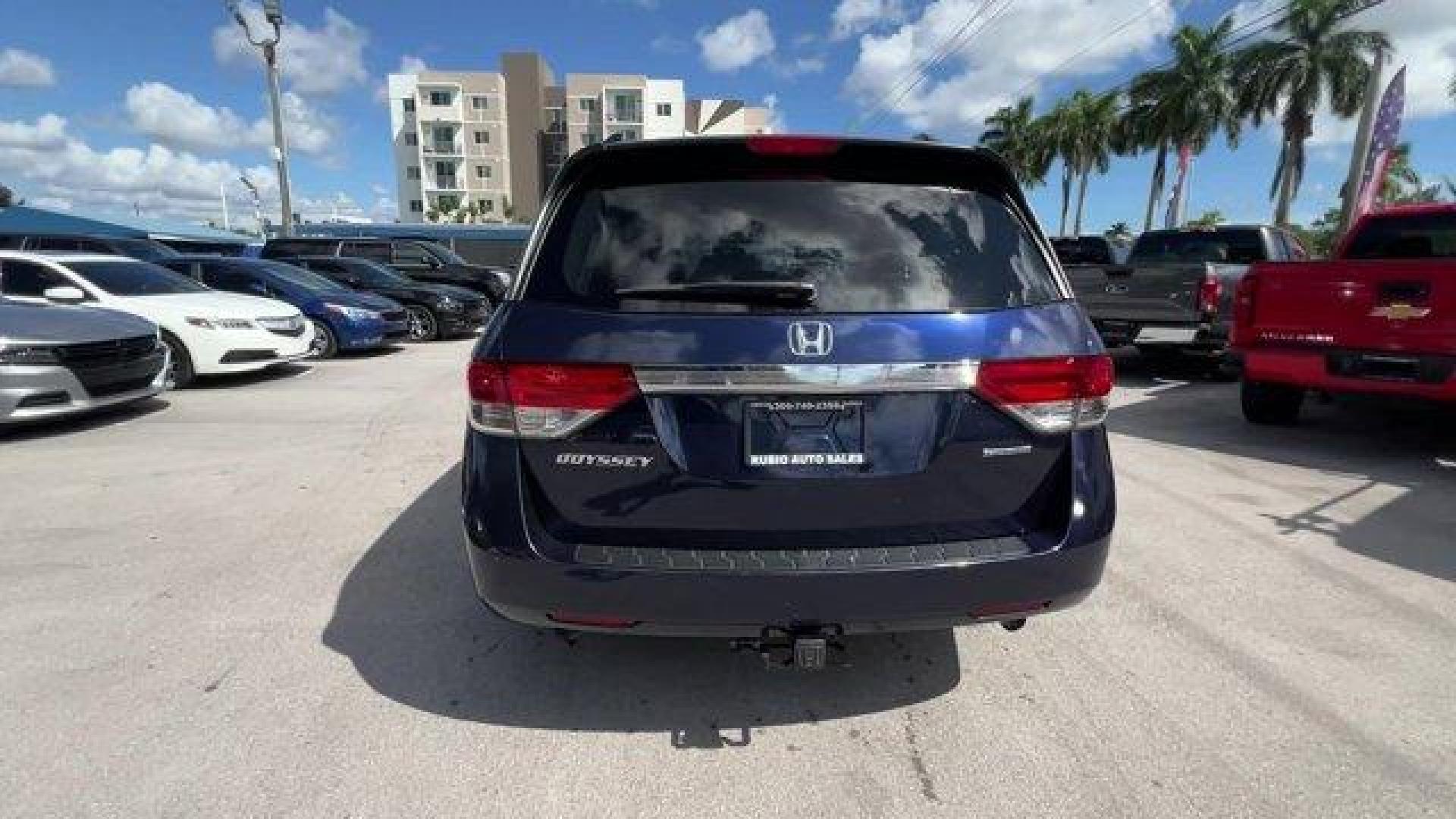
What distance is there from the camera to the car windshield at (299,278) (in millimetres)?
11742

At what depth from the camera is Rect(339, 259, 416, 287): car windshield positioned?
49.1ft

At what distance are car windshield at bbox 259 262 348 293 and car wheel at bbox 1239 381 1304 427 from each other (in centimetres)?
1210

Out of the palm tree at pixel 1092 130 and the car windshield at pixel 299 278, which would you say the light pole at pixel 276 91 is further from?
the palm tree at pixel 1092 130

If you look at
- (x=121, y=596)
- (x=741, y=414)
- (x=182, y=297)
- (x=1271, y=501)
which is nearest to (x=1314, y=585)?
(x=1271, y=501)

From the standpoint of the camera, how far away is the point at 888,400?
6.97 ft

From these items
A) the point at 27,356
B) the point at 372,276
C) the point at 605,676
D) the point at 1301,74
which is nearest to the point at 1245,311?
the point at 605,676

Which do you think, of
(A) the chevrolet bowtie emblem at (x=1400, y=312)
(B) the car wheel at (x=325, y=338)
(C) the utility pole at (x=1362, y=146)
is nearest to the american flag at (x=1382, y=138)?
(C) the utility pole at (x=1362, y=146)

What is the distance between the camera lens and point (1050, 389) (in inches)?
88.0

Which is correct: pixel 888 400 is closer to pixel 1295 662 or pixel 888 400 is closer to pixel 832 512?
pixel 832 512

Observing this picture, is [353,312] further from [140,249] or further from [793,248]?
[793,248]

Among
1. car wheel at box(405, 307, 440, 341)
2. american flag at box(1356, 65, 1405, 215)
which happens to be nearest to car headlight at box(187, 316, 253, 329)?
car wheel at box(405, 307, 440, 341)

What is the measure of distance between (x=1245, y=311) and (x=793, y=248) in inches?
229

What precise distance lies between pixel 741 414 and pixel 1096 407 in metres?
1.10

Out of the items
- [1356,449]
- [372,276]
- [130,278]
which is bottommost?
[1356,449]
